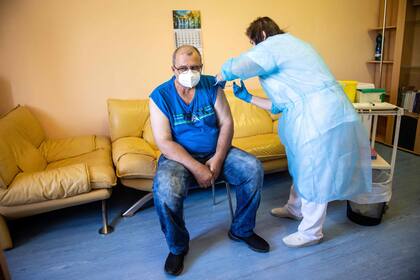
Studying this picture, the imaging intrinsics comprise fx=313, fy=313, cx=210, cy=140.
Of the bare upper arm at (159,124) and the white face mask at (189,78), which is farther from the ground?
the white face mask at (189,78)

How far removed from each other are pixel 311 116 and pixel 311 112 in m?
0.02

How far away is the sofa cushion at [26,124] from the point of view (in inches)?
87.2

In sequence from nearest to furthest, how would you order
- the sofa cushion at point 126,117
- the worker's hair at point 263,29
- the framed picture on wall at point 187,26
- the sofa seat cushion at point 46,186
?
the worker's hair at point 263,29 → the sofa seat cushion at point 46,186 → the sofa cushion at point 126,117 → the framed picture on wall at point 187,26

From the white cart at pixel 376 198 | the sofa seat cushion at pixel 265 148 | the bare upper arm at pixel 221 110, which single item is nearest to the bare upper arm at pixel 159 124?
the bare upper arm at pixel 221 110

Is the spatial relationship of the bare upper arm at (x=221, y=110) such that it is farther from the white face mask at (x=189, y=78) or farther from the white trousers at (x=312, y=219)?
the white trousers at (x=312, y=219)

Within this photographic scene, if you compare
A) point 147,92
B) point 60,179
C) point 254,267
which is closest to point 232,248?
point 254,267

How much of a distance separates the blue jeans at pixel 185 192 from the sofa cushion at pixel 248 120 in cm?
90

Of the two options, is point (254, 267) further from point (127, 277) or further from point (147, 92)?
point (147, 92)

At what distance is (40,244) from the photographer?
191 cm

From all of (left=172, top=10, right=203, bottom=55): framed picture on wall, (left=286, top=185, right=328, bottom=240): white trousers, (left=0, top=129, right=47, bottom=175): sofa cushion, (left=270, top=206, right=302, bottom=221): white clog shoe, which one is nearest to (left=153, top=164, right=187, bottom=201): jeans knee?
(left=286, top=185, right=328, bottom=240): white trousers

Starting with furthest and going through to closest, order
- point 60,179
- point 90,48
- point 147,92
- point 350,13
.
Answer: point 350,13 → point 147,92 → point 90,48 → point 60,179

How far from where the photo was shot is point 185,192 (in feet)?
5.42

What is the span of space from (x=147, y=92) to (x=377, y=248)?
2152 millimetres

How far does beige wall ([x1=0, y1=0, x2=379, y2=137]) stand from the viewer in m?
2.46
